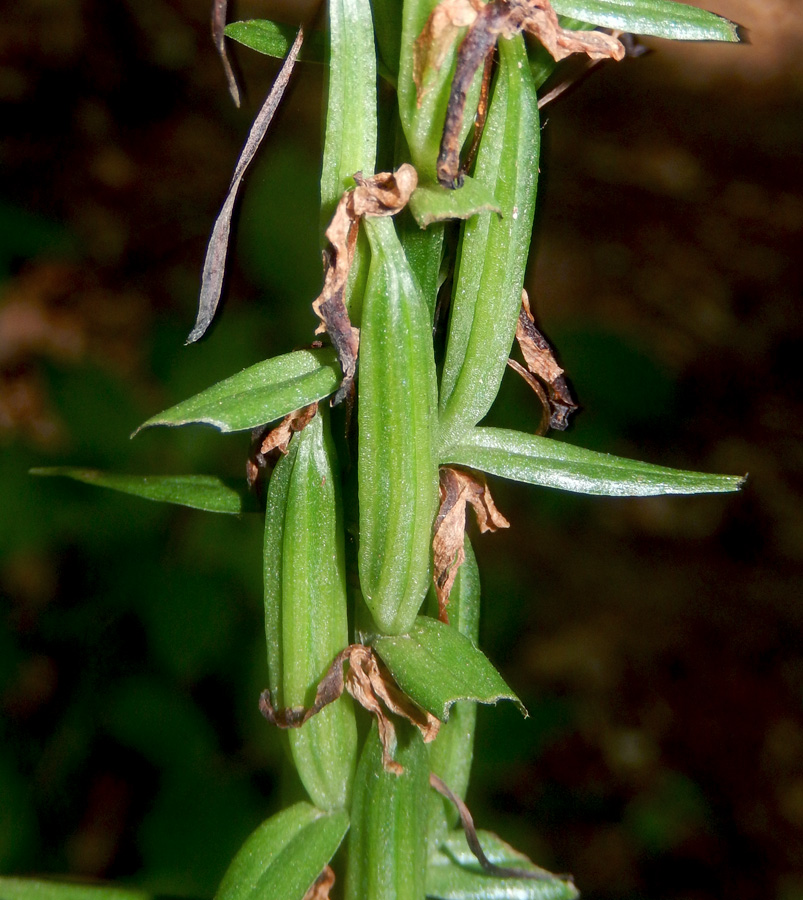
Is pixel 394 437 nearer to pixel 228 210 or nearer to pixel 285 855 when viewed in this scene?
pixel 228 210

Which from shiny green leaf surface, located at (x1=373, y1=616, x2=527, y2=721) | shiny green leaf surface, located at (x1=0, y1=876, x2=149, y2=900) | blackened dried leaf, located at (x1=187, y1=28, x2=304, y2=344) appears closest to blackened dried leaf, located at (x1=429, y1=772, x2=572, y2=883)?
shiny green leaf surface, located at (x1=373, y1=616, x2=527, y2=721)

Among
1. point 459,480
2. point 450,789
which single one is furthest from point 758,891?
point 459,480

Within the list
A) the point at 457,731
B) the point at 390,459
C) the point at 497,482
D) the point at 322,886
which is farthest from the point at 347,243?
the point at 497,482

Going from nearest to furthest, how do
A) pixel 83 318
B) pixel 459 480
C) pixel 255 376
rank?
pixel 255 376, pixel 459 480, pixel 83 318

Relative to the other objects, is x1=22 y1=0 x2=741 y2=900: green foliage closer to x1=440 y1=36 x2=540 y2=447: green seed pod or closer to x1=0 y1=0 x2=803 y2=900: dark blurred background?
x1=440 y1=36 x2=540 y2=447: green seed pod

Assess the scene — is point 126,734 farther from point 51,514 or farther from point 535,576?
point 535,576

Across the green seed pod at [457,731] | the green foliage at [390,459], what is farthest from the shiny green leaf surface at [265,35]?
the green seed pod at [457,731]
